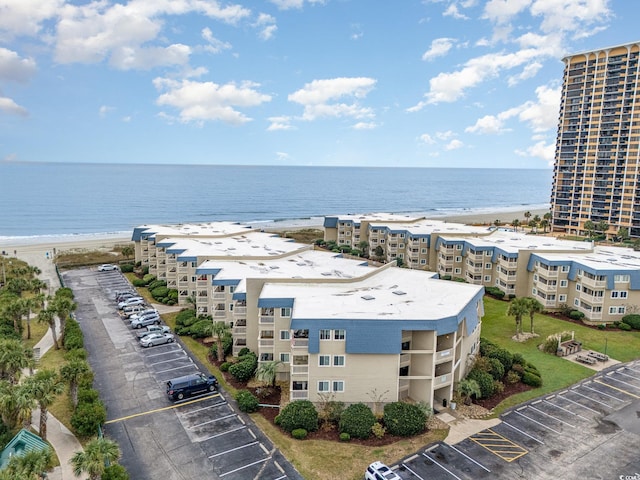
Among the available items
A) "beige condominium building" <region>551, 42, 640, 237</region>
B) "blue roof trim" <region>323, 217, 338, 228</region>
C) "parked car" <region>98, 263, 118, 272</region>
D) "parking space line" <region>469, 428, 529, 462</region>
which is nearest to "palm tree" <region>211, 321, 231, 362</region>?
"parking space line" <region>469, 428, 529, 462</region>

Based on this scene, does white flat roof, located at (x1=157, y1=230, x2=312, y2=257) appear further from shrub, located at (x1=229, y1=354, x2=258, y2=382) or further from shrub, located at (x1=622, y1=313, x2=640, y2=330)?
shrub, located at (x1=622, y1=313, x2=640, y2=330)

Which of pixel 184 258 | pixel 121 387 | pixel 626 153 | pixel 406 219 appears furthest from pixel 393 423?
pixel 626 153

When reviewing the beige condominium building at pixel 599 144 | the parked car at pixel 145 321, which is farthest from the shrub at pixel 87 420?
the beige condominium building at pixel 599 144

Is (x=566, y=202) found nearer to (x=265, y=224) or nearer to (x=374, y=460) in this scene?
(x=265, y=224)

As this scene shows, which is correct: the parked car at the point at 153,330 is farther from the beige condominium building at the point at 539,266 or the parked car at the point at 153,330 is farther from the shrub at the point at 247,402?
the beige condominium building at the point at 539,266

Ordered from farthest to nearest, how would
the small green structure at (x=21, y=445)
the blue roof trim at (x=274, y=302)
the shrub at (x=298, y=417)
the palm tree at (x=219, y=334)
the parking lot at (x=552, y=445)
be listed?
1. the palm tree at (x=219, y=334)
2. the blue roof trim at (x=274, y=302)
3. the shrub at (x=298, y=417)
4. the parking lot at (x=552, y=445)
5. the small green structure at (x=21, y=445)

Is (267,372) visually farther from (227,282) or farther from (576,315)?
(576,315)

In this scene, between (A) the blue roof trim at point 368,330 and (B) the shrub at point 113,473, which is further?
(A) the blue roof trim at point 368,330
